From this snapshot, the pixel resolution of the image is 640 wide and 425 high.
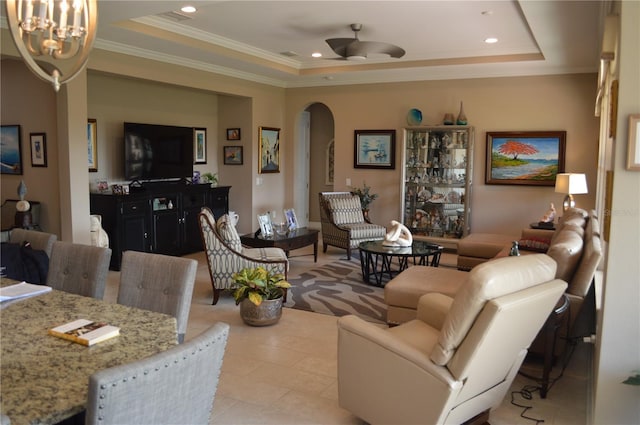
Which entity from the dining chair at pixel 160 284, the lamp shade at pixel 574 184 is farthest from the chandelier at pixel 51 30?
the lamp shade at pixel 574 184

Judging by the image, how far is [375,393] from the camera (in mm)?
2738

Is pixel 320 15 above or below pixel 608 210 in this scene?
above

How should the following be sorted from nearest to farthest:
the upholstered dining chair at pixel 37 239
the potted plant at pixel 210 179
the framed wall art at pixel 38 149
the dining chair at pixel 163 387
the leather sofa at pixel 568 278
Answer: the dining chair at pixel 163 387 < the upholstered dining chair at pixel 37 239 < the leather sofa at pixel 568 278 < the framed wall art at pixel 38 149 < the potted plant at pixel 210 179

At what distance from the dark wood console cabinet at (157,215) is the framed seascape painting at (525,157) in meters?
4.11

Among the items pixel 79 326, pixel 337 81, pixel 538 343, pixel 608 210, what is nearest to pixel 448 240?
pixel 337 81

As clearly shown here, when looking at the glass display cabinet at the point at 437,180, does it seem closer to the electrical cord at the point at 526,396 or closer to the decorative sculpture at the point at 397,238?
the decorative sculpture at the point at 397,238

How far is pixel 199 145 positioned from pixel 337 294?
422 cm

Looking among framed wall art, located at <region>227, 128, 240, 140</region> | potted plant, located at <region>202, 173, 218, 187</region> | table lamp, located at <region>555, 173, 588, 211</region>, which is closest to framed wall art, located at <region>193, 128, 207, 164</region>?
potted plant, located at <region>202, 173, 218, 187</region>

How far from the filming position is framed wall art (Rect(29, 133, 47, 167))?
617cm

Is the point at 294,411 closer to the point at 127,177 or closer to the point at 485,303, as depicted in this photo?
the point at 485,303

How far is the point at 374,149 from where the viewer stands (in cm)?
866

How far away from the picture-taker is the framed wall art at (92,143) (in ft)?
22.3

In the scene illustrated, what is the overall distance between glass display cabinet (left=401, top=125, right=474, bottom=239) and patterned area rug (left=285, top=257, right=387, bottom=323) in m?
1.79

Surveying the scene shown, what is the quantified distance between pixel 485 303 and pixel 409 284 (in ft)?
6.66
